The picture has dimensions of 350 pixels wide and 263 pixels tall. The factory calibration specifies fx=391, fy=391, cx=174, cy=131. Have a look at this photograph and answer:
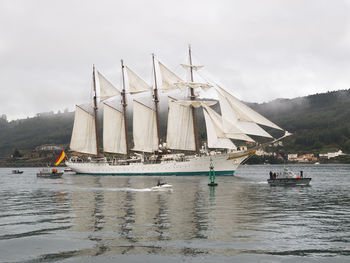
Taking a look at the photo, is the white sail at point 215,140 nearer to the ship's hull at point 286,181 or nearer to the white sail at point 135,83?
the ship's hull at point 286,181

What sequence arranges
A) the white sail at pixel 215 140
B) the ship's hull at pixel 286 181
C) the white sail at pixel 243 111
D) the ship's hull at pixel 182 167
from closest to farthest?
the ship's hull at pixel 286 181 < the white sail at pixel 243 111 < the white sail at pixel 215 140 < the ship's hull at pixel 182 167

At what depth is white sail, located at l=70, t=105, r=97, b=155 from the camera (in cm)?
11519

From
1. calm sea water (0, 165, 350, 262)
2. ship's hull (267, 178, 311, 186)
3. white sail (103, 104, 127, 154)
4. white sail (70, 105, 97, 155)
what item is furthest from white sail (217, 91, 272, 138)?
white sail (70, 105, 97, 155)

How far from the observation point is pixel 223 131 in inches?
3401

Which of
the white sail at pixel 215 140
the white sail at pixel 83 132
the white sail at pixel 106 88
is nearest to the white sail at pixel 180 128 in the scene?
the white sail at pixel 215 140

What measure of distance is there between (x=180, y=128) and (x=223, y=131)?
1709 centimetres

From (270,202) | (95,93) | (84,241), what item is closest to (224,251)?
(84,241)

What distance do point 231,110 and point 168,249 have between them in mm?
64305

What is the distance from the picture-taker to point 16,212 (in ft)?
115

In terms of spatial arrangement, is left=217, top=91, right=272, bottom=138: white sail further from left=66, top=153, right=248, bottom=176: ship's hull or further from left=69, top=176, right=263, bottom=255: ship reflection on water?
left=69, top=176, right=263, bottom=255: ship reflection on water

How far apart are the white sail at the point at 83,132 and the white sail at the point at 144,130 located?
55.5 feet

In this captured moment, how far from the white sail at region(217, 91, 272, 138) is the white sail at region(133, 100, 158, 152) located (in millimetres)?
27133

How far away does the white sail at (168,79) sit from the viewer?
108 meters

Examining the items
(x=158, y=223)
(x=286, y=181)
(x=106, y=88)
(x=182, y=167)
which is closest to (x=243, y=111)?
(x=286, y=181)
